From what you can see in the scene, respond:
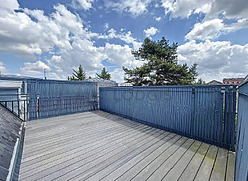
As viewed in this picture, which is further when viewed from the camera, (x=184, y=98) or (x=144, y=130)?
(x=144, y=130)

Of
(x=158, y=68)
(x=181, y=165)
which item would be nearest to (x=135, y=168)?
(x=181, y=165)

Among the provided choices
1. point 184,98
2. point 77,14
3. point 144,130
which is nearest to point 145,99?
point 144,130

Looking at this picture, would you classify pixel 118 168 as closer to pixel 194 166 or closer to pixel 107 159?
pixel 107 159

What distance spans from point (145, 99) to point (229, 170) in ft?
8.84

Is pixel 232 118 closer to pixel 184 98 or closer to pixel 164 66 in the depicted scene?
pixel 184 98

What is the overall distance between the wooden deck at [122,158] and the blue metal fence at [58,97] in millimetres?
2182

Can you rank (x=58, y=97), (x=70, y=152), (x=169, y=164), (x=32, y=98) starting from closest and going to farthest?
(x=169, y=164) < (x=70, y=152) < (x=32, y=98) < (x=58, y=97)

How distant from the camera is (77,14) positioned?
6535 mm

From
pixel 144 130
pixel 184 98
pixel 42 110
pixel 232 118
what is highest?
pixel 184 98

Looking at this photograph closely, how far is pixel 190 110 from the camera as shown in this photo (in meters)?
3.00

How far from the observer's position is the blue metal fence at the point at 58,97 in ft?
15.9

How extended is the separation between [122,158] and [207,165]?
146cm

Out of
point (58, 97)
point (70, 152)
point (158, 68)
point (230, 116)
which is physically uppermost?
point (158, 68)

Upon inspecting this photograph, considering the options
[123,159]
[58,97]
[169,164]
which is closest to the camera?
[169,164]
